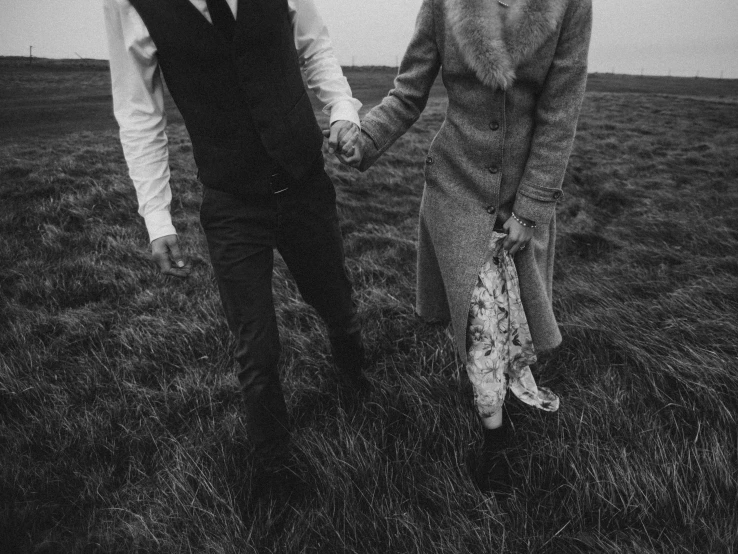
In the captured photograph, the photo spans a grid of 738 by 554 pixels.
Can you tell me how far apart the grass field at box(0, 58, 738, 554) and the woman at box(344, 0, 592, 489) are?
0.26 meters

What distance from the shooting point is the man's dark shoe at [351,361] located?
2.23m

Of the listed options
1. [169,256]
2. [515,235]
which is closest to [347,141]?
[515,235]

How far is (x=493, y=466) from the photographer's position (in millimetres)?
1795

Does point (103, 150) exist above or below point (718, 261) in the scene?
above

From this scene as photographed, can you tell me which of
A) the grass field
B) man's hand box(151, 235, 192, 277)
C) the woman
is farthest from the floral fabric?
man's hand box(151, 235, 192, 277)

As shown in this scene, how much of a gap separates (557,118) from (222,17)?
125 centimetres

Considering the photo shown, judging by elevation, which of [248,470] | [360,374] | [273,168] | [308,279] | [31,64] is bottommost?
[248,470]

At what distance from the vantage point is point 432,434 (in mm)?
1973

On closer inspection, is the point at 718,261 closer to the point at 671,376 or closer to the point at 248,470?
the point at 671,376

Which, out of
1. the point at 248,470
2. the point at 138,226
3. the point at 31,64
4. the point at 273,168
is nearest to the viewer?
the point at 273,168

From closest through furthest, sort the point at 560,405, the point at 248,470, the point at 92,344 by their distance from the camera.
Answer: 1. the point at 248,470
2. the point at 560,405
3. the point at 92,344

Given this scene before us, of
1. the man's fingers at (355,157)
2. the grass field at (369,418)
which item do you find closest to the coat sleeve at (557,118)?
the man's fingers at (355,157)

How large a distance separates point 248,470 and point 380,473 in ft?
1.92

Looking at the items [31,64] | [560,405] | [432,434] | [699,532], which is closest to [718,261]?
[560,405]
